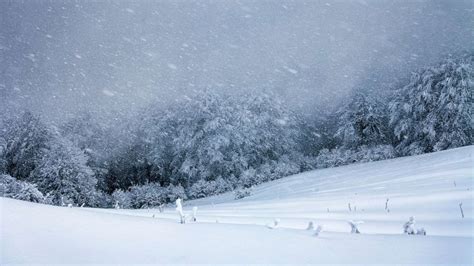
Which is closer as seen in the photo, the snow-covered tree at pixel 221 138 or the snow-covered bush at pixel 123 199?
the snow-covered bush at pixel 123 199

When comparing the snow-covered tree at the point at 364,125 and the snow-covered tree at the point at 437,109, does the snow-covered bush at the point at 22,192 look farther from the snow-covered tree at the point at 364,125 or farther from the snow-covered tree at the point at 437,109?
the snow-covered tree at the point at 364,125

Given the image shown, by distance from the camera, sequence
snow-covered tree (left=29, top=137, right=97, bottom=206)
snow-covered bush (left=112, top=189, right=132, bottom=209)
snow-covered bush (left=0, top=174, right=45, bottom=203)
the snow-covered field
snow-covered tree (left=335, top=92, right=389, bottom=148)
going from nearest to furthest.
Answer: the snow-covered field, snow-covered bush (left=0, top=174, right=45, bottom=203), snow-covered tree (left=29, top=137, right=97, bottom=206), snow-covered bush (left=112, top=189, right=132, bottom=209), snow-covered tree (left=335, top=92, right=389, bottom=148)

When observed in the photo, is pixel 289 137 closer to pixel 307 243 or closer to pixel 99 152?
pixel 99 152

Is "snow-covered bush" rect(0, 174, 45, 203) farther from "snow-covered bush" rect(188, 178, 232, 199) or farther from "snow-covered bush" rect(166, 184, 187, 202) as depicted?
"snow-covered bush" rect(188, 178, 232, 199)

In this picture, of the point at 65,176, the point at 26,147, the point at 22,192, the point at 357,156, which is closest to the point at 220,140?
the point at 357,156

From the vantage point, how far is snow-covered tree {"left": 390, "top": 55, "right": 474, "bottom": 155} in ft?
67.5

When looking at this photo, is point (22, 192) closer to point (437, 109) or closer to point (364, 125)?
point (437, 109)

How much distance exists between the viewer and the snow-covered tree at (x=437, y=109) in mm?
20562

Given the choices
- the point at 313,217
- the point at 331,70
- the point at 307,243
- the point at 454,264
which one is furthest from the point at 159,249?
the point at 331,70

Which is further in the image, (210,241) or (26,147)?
(26,147)

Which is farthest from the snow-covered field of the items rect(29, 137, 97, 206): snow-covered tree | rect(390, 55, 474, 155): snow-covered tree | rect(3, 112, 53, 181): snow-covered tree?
rect(3, 112, 53, 181): snow-covered tree

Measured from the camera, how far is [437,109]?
2161 cm

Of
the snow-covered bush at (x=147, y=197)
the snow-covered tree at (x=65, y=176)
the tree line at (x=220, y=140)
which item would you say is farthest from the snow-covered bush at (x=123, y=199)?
the snow-covered tree at (x=65, y=176)

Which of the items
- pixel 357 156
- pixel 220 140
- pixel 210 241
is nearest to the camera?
pixel 210 241
